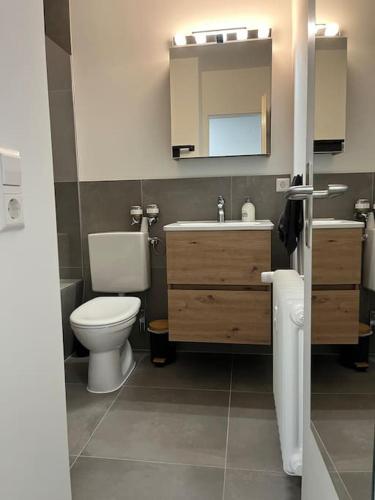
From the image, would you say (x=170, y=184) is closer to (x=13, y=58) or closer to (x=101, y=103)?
(x=101, y=103)

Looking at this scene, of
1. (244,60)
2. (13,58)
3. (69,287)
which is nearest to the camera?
(13,58)

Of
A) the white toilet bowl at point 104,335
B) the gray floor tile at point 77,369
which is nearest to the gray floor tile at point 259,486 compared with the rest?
the white toilet bowl at point 104,335

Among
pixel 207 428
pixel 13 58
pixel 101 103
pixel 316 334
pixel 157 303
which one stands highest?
pixel 101 103

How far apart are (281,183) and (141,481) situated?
73.7 inches

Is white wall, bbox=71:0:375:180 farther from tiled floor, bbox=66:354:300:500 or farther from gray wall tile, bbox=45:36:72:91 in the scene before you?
tiled floor, bbox=66:354:300:500

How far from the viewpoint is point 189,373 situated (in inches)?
95.3

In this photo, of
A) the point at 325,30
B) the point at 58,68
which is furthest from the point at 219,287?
the point at 58,68

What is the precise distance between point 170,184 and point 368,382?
7.15 ft

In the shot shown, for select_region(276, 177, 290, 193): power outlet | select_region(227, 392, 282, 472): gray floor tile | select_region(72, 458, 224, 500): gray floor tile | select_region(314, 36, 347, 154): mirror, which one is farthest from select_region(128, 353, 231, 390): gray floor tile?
select_region(314, 36, 347, 154): mirror

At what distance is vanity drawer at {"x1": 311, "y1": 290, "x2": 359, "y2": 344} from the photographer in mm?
697

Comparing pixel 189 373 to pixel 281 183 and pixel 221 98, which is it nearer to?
pixel 281 183

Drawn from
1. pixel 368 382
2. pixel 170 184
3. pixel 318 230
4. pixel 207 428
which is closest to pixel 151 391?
pixel 207 428

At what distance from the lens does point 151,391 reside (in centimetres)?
218

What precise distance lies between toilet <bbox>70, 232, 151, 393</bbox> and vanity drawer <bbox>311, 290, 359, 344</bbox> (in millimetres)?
1378
